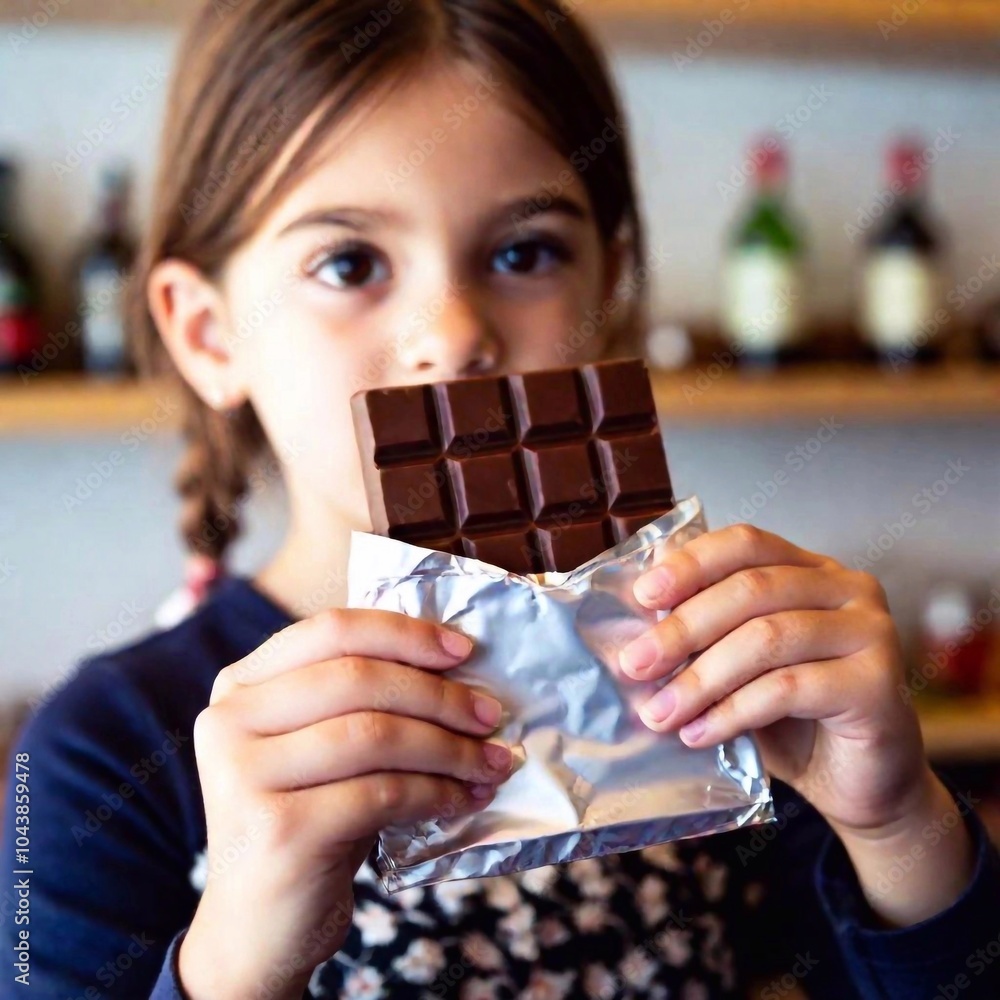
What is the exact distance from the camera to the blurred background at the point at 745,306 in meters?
1.73

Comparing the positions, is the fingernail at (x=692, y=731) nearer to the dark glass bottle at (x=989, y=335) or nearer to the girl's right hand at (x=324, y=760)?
the girl's right hand at (x=324, y=760)

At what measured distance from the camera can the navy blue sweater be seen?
0.83m

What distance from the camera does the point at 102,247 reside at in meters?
1.71

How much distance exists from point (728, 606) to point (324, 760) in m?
0.27

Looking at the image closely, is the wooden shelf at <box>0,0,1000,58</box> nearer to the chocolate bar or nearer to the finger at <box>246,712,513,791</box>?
the chocolate bar

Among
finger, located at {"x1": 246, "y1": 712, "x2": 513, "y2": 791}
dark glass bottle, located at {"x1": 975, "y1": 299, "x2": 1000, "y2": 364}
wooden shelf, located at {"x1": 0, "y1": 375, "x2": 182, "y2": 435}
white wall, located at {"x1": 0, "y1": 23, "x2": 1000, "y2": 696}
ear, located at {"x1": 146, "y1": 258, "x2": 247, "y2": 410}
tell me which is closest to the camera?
finger, located at {"x1": 246, "y1": 712, "x2": 513, "y2": 791}

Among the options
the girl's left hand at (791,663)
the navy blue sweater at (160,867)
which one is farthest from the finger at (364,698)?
the navy blue sweater at (160,867)

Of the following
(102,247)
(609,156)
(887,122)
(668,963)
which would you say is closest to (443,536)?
(668,963)

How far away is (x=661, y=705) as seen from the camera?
660 mm

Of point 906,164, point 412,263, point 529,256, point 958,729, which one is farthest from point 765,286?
point 412,263

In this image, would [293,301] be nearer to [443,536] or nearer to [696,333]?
[443,536]

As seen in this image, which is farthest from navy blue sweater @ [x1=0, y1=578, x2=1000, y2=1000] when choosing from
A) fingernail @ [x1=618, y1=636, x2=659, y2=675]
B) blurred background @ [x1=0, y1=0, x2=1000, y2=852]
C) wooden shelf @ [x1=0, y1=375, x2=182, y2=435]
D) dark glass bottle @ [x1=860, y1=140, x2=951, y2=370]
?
dark glass bottle @ [x1=860, y1=140, x2=951, y2=370]

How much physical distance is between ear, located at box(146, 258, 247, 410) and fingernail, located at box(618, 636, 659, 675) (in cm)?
58

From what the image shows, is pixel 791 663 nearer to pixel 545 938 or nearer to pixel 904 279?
pixel 545 938
